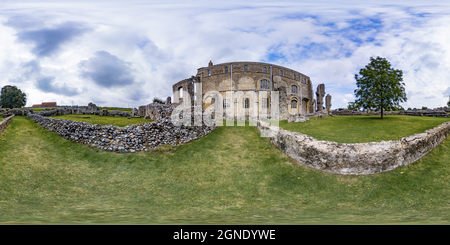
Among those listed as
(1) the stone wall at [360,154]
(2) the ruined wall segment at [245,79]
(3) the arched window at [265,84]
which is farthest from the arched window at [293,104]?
(1) the stone wall at [360,154]

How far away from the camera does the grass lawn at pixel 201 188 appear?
7.00 m

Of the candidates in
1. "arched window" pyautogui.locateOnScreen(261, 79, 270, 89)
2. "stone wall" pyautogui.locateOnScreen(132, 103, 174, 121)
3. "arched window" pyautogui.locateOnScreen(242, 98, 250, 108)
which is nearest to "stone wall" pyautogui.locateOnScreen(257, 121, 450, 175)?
"stone wall" pyautogui.locateOnScreen(132, 103, 174, 121)

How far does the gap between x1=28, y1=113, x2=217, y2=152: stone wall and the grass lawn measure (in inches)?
24.2

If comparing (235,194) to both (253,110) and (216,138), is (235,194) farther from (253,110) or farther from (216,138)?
(253,110)

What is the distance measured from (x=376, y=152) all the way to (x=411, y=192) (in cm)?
225

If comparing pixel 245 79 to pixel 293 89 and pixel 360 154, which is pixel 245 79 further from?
pixel 360 154

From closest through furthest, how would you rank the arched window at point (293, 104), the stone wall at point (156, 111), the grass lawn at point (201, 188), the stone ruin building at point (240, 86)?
the grass lawn at point (201, 188), the stone wall at point (156, 111), the stone ruin building at point (240, 86), the arched window at point (293, 104)

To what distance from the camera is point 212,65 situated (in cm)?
5250

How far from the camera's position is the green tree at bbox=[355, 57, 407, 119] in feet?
73.0

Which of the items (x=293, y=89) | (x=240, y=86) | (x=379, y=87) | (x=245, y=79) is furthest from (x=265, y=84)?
(x=379, y=87)

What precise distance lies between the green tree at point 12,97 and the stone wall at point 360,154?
66.0 meters

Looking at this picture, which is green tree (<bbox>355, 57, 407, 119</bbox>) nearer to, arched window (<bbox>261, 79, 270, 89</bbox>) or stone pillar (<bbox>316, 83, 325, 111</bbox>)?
arched window (<bbox>261, 79, 270, 89</bbox>)

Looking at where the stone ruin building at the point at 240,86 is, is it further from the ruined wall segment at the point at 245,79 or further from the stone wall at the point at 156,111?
the stone wall at the point at 156,111

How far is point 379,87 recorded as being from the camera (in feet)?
74.5
